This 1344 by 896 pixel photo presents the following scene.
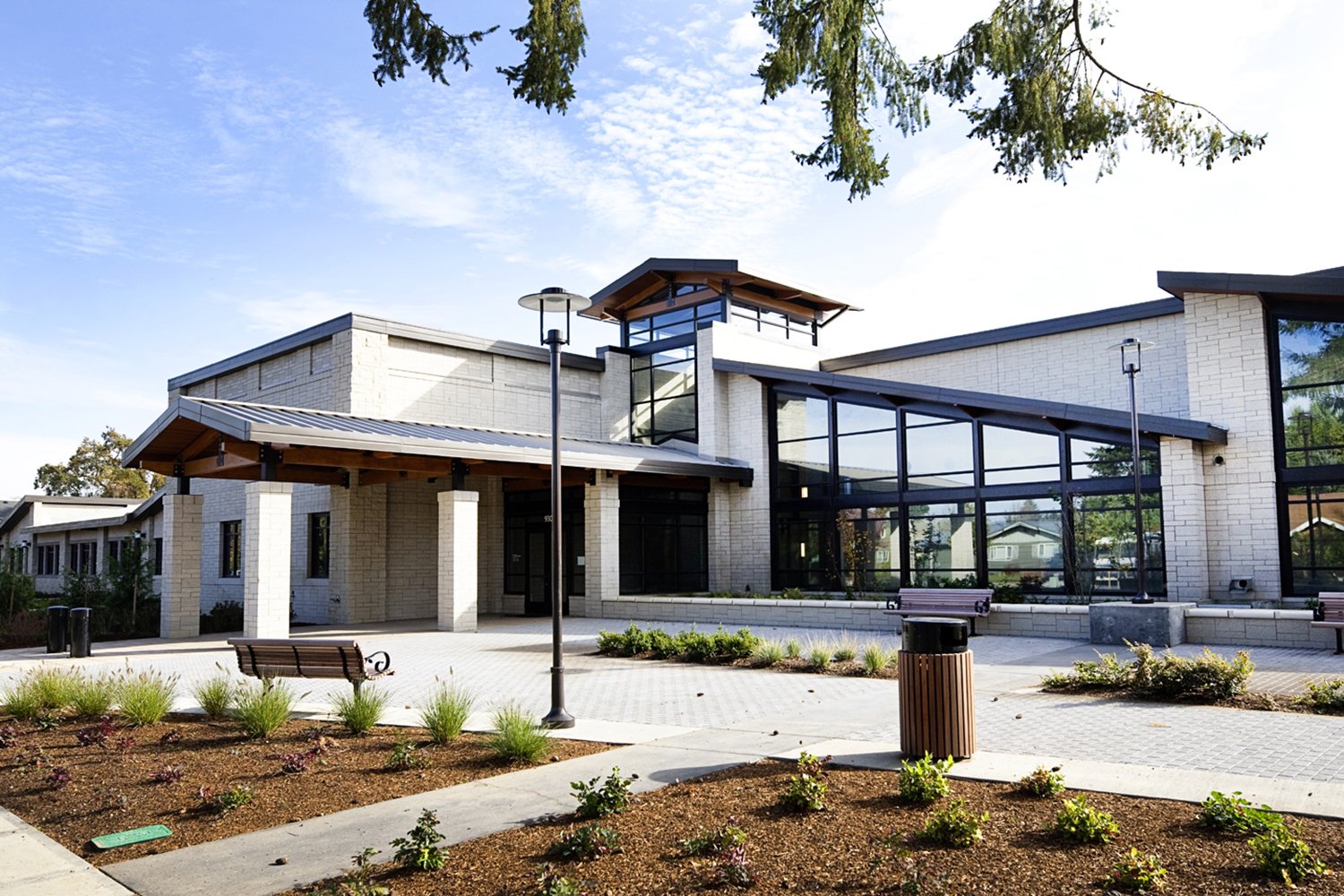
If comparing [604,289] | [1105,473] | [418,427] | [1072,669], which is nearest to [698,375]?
[604,289]

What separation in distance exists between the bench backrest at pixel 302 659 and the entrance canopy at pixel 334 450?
21.7 feet

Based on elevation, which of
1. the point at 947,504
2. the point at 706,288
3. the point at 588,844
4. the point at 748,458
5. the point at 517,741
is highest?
the point at 706,288

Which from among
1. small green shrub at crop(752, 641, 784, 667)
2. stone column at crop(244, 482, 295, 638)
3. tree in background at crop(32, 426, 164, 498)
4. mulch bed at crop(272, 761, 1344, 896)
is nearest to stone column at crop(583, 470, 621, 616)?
stone column at crop(244, 482, 295, 638)

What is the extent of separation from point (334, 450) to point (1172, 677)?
573 inches

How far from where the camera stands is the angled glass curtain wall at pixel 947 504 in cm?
2011

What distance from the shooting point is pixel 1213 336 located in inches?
773

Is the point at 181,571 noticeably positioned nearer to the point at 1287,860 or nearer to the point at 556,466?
the point at 556,466

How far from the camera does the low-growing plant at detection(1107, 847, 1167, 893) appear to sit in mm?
4715

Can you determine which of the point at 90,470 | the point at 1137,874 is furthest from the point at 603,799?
the point at 90,470

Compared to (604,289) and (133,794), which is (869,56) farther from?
(604,289)

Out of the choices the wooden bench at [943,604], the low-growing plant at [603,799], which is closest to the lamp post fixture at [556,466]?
the low-growing plant at [603,799]

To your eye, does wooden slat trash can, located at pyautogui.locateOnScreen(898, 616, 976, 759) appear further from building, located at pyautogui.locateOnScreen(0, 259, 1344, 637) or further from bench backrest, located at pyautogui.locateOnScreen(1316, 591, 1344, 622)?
building, located at pyautogui.locateOnScreen(0, 259, 1344, 637)

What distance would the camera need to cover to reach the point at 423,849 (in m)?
5.31

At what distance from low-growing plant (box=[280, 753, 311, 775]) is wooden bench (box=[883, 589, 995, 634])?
12.4 metres
